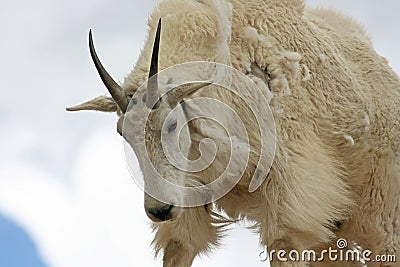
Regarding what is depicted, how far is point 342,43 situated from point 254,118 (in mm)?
1695

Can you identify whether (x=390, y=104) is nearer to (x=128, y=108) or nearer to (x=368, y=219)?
(x=368, y=219)

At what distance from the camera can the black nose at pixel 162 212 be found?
573 cm

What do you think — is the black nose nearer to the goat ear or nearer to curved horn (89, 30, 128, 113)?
curved horn (89, 30, 128, 113)

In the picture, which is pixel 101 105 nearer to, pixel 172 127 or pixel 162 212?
pixel 172 127

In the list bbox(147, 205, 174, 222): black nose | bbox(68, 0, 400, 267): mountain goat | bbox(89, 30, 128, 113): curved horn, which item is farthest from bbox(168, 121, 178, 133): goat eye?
bbox(147, 205, 174, 222): black nose

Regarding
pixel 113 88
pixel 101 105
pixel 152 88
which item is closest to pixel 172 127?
pixel 152 88

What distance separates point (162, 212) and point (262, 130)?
3.59ft

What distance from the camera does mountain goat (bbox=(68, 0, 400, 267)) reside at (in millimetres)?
5867

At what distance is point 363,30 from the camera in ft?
27.3

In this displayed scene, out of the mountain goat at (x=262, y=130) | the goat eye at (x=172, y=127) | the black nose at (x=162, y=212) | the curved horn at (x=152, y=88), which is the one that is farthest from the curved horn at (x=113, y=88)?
the black nose at (x=162, y=212)

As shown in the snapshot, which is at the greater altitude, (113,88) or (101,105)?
(113,88)

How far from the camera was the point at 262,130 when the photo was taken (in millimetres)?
6430

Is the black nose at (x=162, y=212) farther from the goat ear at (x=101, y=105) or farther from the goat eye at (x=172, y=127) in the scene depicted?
the goat ear at (x=101, y=105)

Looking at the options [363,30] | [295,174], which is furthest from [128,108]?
[363,30]
